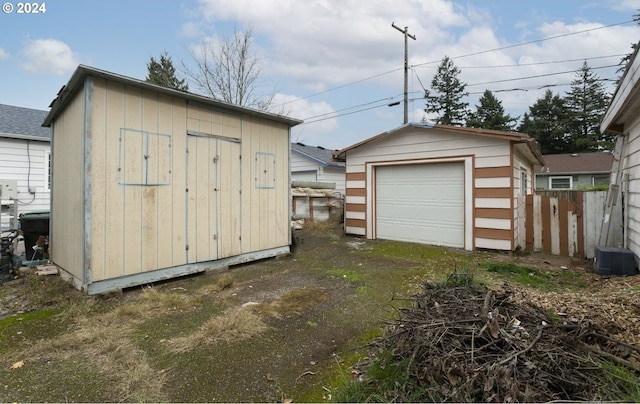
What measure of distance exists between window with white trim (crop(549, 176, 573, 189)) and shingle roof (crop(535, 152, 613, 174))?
2.26ft

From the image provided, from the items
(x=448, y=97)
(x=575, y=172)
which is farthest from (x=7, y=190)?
(x=448, y=97)

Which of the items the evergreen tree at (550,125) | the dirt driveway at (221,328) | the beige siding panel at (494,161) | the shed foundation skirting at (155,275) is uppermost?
the evergreen tree at (550,125)

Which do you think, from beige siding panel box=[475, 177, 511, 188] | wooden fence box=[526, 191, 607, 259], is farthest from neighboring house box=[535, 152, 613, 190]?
beige siding panel box=[475, 177, 511, 188]

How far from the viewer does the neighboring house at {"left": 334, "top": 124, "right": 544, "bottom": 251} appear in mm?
6160

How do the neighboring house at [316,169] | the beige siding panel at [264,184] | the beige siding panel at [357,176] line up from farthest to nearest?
the neighboring house at [316,169], the beige siding panel at [357,176], the beige siding panel at [264,184]

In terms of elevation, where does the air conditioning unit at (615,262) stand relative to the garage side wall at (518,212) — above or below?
below

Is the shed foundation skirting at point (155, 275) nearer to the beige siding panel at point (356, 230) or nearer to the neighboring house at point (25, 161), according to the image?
the beige siding panel at point (356, 230)

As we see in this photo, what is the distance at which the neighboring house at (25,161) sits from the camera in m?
8.39

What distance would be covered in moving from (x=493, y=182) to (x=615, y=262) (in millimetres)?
2330

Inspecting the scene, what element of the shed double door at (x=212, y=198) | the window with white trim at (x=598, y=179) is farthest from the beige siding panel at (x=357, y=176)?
the window with white trim at (x=598, y=179)

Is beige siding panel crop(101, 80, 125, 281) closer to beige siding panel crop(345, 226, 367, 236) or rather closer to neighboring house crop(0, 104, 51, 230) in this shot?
beige siding panel crop(345, 226, 367, 236)

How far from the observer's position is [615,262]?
4.40 meters

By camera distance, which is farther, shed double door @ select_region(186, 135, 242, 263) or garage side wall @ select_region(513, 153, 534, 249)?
garage side wall @ select_region(513, 153, 534, 249)

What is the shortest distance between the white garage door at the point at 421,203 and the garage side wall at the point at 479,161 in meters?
0.27
